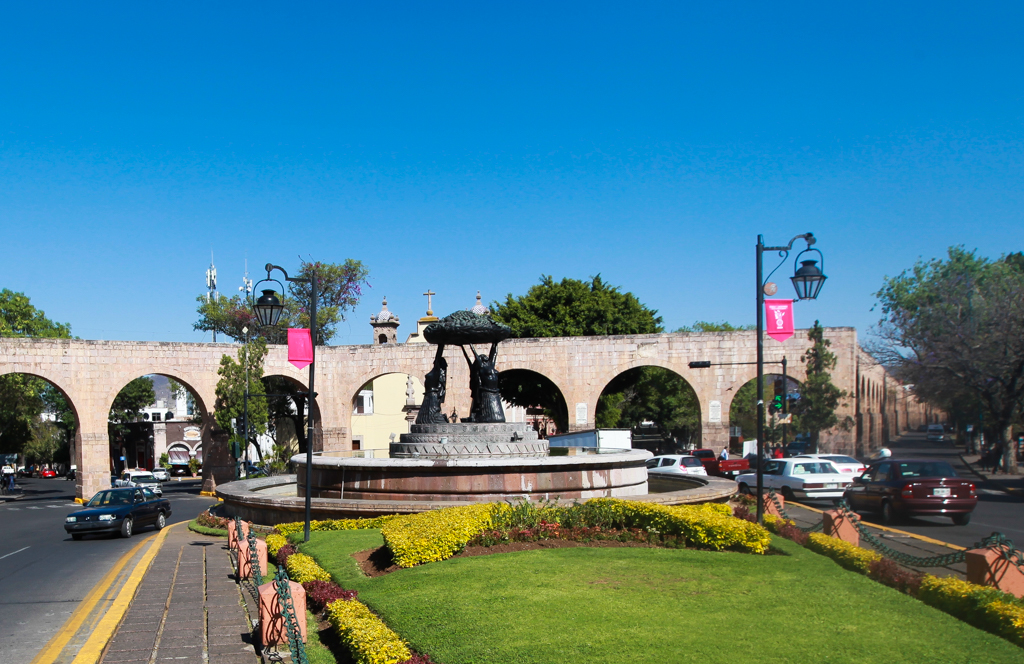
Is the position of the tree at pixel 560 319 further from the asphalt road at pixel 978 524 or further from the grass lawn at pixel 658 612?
the grass lawn at pixel 658 612

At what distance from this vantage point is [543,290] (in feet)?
136

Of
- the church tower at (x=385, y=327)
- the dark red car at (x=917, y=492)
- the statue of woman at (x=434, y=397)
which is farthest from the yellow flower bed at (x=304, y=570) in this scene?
A: the church tower at (x=385, y=327)

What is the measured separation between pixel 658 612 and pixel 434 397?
10.3 meters

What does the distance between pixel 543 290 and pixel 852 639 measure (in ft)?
118

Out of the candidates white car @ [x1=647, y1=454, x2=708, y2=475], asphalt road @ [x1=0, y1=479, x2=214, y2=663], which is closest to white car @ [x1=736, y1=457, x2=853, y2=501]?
white car @ [x1=647, y1=454, x2=708, y2=475]

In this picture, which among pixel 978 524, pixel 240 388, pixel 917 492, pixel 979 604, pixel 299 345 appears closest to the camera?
pixel 979 604

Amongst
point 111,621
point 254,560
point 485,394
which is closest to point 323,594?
point 254,560

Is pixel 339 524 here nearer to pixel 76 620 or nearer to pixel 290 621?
pixel 76 620

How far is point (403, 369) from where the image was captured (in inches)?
1451

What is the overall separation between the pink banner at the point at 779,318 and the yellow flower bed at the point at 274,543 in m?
8.35

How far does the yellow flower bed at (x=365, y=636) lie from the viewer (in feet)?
18.9

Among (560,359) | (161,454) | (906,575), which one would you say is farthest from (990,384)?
(161,454)

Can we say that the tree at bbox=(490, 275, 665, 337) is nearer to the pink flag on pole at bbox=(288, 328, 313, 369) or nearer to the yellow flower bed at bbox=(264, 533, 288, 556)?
the pink flag on pole at bbox=(288, 328, 313, 369)

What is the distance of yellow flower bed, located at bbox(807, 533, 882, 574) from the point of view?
8727 mm
